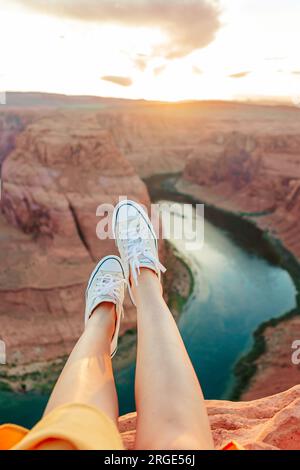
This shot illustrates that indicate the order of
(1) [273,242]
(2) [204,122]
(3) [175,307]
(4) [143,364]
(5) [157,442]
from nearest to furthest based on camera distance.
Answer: (5) [157,442] → (4) [143,364] → (3) [175,307] → (1) [273,242] → (2) [204,122]

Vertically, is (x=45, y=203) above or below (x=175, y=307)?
above

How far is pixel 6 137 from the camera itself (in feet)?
73.9

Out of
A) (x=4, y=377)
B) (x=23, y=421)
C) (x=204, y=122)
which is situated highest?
(x=204, y=122)

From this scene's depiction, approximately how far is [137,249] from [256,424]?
1323 mm

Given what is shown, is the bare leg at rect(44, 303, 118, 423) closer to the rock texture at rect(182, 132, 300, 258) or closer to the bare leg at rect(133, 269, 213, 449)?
the bare leg at rect(133, 269, 213, 449)

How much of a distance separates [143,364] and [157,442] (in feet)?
1.40

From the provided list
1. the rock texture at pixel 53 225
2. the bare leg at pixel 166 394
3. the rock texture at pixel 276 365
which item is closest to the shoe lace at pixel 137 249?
the bare leg at pixel 166 394

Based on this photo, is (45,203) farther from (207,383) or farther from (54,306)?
(207,383)

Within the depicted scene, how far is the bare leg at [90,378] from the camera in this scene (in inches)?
51.4

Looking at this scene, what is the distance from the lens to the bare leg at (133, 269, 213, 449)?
42.4 inches

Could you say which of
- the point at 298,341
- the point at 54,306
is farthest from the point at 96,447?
the point at 298,341

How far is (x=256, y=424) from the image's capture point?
2.04 m

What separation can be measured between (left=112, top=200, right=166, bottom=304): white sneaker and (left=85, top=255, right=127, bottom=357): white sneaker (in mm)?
114

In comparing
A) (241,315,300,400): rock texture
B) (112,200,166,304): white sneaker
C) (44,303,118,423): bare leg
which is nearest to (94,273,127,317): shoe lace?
(112,200,166,304): white sneaker
